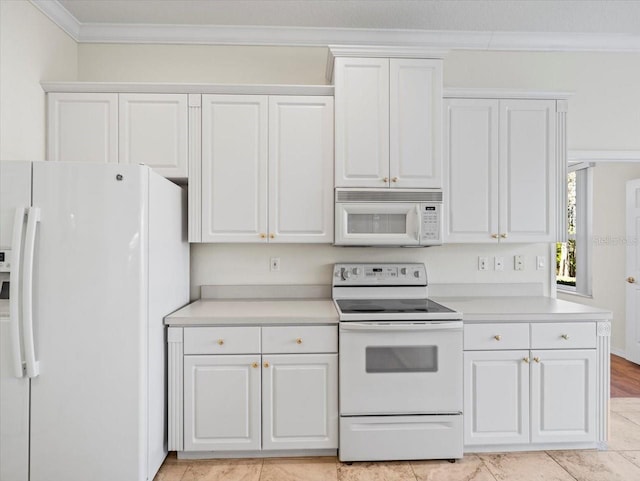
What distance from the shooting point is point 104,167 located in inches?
72.9

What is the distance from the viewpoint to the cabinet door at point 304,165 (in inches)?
99.6

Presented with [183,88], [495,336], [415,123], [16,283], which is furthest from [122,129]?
[495,336]

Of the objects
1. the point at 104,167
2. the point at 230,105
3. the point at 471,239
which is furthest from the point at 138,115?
the point at 471,239

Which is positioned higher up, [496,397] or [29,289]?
[29,289]

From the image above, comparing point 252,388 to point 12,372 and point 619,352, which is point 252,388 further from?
point 619,352

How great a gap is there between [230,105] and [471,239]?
179 cm

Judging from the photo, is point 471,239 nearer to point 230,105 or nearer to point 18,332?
point 230,105

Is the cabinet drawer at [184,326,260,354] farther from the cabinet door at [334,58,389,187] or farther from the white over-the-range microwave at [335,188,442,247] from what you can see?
the cabinet door at [334,58,389,187]

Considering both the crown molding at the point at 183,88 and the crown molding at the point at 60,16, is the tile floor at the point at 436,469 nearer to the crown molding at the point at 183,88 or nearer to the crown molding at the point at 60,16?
the crown molding at the point at 183,88

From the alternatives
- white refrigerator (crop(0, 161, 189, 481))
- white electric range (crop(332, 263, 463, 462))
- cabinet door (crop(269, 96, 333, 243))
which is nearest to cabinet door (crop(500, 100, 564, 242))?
white electric range (crop(332, 263, 463, 462))

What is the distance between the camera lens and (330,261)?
286cm

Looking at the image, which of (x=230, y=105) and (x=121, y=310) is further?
(x=230, y=105)

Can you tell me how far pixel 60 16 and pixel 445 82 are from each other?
265cm

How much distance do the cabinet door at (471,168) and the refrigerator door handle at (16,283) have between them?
232cm
